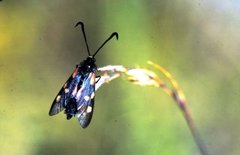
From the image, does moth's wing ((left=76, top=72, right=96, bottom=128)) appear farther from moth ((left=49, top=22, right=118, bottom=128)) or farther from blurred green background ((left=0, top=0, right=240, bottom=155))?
blurred green background ((left=0, top=0, right=240, bottom=155))

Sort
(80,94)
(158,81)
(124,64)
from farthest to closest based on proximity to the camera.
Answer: (124,64)
(80,94)
(158,81)

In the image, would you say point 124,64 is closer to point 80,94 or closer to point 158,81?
point 80,94

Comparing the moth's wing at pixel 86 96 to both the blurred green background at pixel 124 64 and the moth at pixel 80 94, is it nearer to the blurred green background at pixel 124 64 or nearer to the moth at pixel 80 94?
the moth at pixel 80 94

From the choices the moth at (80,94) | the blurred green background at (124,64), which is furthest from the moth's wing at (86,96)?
the blurred green background at (124,64)

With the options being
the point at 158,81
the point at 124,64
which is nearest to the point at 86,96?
the point at 124,64

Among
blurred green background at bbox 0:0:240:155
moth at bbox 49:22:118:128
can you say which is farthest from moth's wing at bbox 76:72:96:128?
blurred green background at bbox 0:0:240:155

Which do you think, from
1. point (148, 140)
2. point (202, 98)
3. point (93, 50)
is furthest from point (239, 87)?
point (93, 50)

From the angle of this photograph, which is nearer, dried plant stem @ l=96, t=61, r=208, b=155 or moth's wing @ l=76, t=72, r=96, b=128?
dried plant stem @ l=96, t=61, r=208, b=155

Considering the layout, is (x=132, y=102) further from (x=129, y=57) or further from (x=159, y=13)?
(x=159, y=13)

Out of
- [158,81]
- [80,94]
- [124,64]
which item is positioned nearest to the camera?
[158,81]
